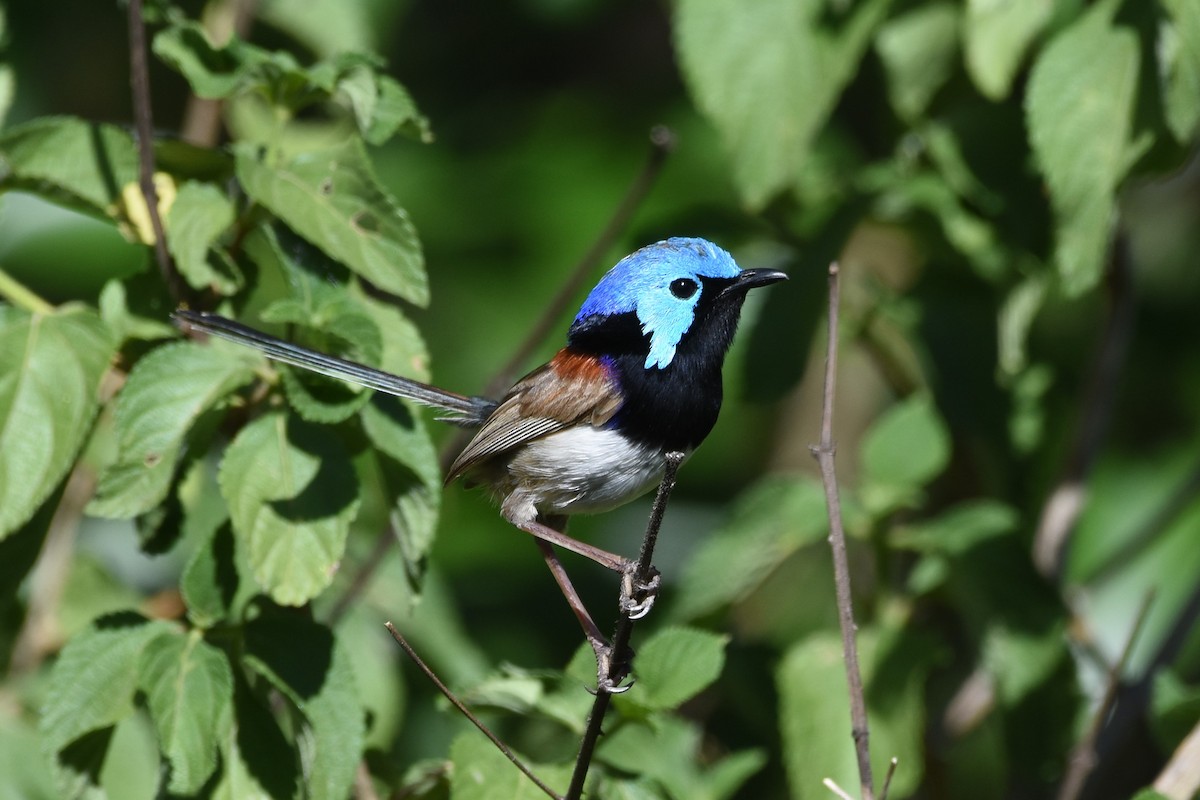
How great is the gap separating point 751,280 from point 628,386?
1.21ft

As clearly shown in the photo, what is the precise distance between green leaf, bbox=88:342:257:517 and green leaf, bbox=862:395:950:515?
1803 mm

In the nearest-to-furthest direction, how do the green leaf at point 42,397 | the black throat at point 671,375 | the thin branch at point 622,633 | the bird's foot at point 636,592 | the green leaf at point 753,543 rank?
the thin branch at point 622,633, the bird's foot at point 636,592, the green leaf at point 42,397, the black throat at point 671,375, the green leaf at point 753,543

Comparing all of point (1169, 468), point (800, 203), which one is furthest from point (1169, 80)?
point (1169, 468)

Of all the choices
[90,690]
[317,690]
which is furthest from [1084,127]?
[90,690]

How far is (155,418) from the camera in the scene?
246 cm

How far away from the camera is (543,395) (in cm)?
317

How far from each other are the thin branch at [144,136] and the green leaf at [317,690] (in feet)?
2.45

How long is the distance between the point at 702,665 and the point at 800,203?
1.85 m

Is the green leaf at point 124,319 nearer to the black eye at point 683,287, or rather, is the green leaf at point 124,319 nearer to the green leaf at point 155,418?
the green leaf at point 155,418

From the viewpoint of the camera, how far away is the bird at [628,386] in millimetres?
3010

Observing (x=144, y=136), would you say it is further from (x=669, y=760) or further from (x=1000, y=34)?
(x=1000, y=34)

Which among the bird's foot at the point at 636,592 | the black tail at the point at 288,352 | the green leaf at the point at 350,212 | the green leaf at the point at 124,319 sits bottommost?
the bird's foot at the point at 636,592

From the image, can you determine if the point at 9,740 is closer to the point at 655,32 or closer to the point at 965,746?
the point at 965,746

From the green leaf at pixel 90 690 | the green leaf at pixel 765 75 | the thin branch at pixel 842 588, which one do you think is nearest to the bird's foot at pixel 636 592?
the thin branch at pixel 842 588
